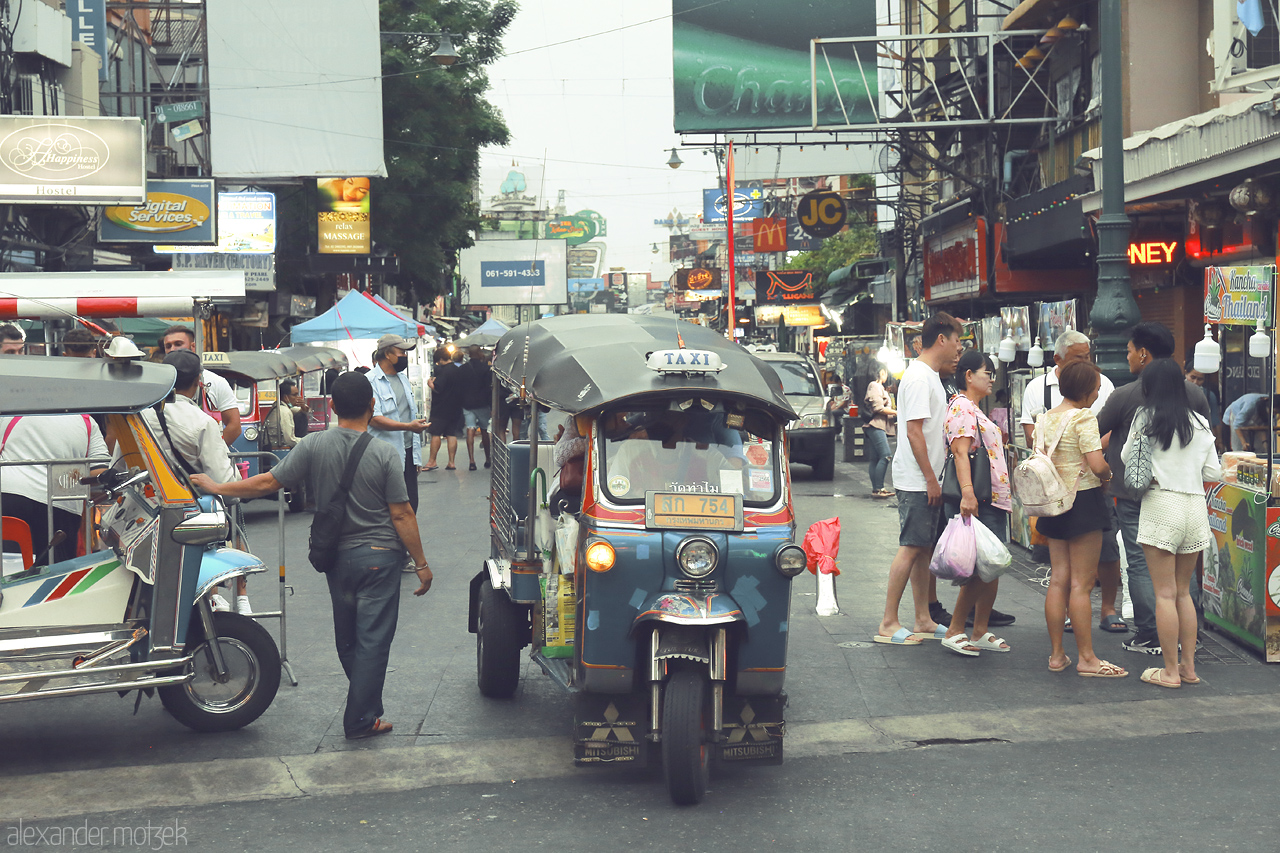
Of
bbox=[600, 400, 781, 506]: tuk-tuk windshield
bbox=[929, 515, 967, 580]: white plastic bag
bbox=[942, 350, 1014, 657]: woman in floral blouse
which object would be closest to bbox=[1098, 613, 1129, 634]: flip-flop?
bbox=[942, 350, 1014, 657]: woman in floral blouse

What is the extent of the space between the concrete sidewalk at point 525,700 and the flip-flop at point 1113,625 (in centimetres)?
11

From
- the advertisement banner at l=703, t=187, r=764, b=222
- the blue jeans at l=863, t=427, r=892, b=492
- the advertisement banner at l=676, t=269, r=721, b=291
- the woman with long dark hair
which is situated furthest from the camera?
the advertisement banner at l=676, t=269, r=721, b=291

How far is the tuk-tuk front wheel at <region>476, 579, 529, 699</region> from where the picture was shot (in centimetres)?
658

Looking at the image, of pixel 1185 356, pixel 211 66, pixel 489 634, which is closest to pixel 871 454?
pixel 1185 356

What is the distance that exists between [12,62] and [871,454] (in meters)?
15.3

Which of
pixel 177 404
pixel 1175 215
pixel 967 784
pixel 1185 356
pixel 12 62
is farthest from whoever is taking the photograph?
pixel 12 62

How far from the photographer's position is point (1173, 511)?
6828mm

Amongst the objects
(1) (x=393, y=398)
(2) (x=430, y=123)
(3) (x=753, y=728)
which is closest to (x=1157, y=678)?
(3) (x=753, y=728)

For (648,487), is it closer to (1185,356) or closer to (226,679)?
(226,679)

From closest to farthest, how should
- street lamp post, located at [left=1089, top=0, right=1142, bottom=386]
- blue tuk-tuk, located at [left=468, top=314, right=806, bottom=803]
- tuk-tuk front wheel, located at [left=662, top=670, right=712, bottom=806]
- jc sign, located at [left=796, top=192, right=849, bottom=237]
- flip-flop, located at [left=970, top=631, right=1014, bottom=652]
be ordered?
tuk-tuk front wheel, located at [left=662, top=670, right=712, bottom=806] → blue tuk-tuk, located at [left=468, top=314, right=806, bottom=803] → flip-flop, located at [left=970, top=631, right=1014, bottom=652] → street lamp post, located at [left=1089, top=0, right=1142, bottom=386] → jc sign, located at [left=796, top=192, right=849, bottom=237]

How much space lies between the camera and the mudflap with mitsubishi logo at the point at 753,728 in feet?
17.4

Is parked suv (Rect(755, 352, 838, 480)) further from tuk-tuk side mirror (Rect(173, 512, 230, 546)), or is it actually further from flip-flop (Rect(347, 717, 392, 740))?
tuk-tuk side mirror (Rect(173, 512, 230, 546))

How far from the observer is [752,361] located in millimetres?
5941

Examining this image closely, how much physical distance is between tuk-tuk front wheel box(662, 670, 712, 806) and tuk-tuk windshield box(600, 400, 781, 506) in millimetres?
848
